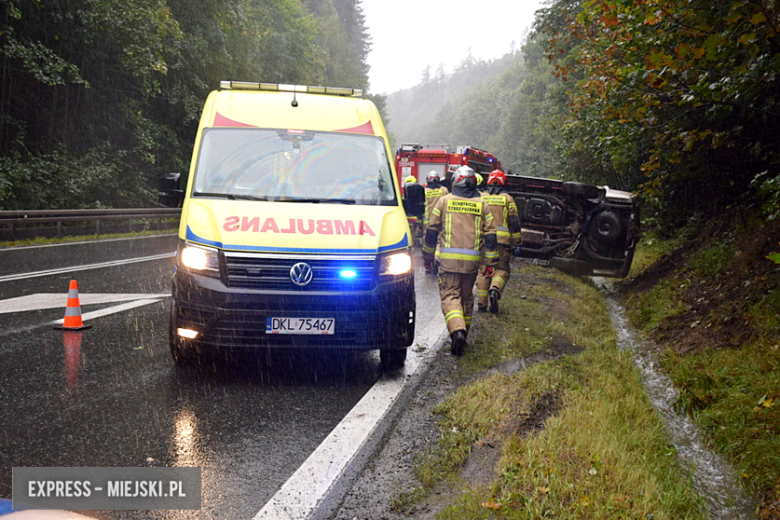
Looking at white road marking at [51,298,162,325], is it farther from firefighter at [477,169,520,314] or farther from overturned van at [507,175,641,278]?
overturned van at [507,175,641,278]

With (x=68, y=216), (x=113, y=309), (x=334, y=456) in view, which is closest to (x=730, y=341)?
(x=334, y=456)

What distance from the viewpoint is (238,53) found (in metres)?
30.2

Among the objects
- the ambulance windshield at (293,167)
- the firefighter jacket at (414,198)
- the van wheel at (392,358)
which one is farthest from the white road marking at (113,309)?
the firefighter jacket at (414,198)

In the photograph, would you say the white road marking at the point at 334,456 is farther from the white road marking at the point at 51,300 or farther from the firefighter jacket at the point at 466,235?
the white road marking at the point at 51,300

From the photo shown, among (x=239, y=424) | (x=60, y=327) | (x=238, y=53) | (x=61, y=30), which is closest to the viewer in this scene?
(x=239, y=424)

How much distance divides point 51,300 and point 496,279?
5435 mm

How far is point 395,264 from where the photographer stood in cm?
539

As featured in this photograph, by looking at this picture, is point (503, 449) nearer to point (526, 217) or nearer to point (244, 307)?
point (244, 307)

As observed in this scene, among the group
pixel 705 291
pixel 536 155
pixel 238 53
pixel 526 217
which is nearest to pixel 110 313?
pixel 705 291

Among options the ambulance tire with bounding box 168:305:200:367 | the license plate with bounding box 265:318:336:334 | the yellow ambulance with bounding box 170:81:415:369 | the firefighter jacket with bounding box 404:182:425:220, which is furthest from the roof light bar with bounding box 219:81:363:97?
the license plate with bounding box 265:318:336:334

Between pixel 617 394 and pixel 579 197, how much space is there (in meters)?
7.57

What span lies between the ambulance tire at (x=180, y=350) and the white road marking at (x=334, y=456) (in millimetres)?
1406

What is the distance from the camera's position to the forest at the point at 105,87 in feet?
60.0

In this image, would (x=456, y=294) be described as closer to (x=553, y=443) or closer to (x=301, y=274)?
(x=301, y=274)
